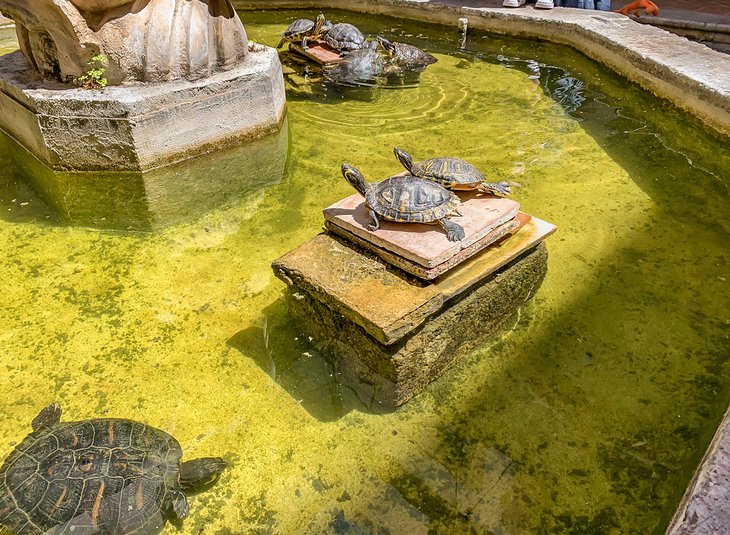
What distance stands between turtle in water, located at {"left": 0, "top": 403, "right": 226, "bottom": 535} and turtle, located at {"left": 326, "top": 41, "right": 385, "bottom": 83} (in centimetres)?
457

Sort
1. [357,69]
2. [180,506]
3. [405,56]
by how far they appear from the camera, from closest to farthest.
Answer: [180,506]
[357,69]
[405,56]

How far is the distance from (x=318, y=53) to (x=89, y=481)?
5.35 meters

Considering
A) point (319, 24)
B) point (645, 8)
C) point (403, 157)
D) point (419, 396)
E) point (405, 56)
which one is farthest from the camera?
point (645, 8)

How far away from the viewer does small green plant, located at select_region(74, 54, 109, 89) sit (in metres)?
3.97

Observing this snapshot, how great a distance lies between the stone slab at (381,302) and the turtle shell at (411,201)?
252 millimetres

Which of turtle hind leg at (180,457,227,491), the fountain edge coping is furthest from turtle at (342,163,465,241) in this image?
the fountain edge coping

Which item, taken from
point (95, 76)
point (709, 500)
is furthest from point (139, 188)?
point (709, 500)

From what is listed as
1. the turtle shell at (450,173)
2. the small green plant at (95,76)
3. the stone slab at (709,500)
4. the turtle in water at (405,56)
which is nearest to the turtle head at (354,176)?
the turtle shell at (450,173)

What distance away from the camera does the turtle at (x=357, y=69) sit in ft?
19.2

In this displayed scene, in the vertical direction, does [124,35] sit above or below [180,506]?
above

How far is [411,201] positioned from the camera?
261 cm

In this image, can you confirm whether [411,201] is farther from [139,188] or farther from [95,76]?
[95,76]

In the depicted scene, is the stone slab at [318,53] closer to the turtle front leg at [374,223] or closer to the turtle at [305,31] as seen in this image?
the turtle at [305,31]

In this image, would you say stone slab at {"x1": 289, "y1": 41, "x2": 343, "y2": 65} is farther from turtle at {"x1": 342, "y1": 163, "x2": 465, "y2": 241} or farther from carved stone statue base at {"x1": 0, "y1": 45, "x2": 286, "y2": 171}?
turtle at {"x1": 342, "y1": 163, "x2": 465, "y2": 241}
